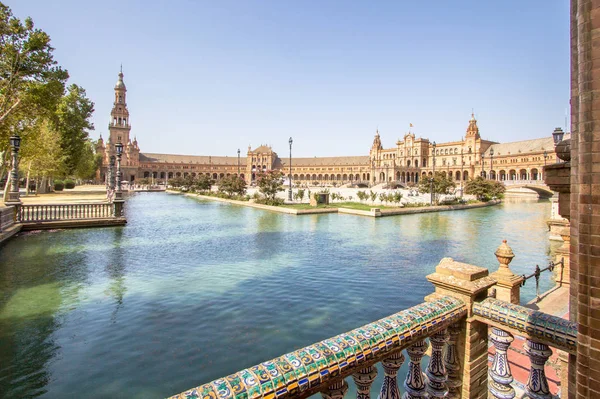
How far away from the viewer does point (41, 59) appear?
19.3 meters

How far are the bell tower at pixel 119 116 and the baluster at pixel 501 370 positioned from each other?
114936 millimetres

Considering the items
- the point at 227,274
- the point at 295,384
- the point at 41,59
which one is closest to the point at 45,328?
the point at 227,274

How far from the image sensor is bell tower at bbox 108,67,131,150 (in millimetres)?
101312

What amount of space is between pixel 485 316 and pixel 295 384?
1.98 metres

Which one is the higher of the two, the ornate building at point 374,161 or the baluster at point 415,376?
the ornate building at point 374,161

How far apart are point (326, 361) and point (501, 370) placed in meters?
1.92

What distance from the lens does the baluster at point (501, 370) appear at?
2900mm

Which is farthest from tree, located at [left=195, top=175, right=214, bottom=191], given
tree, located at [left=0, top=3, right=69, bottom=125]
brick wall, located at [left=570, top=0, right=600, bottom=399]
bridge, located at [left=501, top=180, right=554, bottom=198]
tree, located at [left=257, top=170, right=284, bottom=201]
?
brick wall, located at [left=570, top=0, right=600, bottom=399]

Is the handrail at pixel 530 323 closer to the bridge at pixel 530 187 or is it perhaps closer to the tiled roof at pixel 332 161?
the bridge at pixel 530 187

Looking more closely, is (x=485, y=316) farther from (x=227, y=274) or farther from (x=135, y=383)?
(x=227, y=274)

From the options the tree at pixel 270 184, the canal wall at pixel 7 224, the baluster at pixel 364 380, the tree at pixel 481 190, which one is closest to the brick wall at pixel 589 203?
the baluster at pixel 364 380

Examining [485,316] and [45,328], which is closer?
[485,316]

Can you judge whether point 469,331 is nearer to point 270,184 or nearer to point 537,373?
point 537,373

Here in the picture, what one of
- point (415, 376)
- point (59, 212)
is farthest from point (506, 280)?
point (59, 212)
